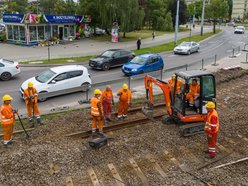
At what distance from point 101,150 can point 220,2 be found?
63684mm

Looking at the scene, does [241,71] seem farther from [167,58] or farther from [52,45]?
[52,45]

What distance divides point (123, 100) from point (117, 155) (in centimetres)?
338

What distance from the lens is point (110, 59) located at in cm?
2520

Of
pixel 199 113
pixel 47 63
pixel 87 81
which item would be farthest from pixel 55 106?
pixel 47 63

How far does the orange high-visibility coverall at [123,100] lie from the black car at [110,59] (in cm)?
1214

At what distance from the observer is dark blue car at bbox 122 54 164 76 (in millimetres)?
22000

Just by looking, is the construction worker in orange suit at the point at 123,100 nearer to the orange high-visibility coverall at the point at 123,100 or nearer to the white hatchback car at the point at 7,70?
the orange high-visibility coverall at the point at 123,100

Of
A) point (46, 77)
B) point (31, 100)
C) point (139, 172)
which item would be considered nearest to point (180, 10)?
point (46, 77)

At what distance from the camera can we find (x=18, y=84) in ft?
64.2

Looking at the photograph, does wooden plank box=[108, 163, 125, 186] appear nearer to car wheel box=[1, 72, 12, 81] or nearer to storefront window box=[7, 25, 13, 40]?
car wheel box=[1, 72, 12, 81]

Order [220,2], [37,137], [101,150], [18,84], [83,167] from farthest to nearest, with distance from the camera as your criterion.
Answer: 1. [220,2]
2. [18,84]
3. [37,137]
4. [101,150]
5. [83,167]

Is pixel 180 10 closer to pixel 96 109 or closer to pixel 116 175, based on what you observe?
pixel 96 109

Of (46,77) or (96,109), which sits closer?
(96,109)

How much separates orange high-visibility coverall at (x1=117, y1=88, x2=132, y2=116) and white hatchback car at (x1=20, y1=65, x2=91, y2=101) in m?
3.01
